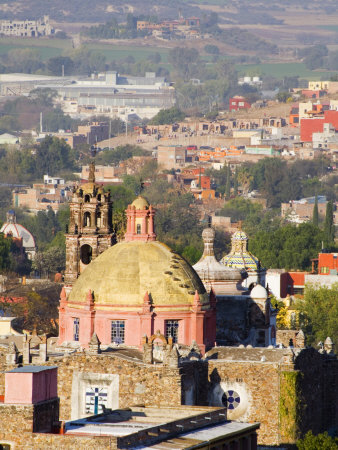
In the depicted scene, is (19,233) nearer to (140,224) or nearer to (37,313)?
(37,313)

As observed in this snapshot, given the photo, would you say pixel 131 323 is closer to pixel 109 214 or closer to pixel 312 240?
pixel 109 214

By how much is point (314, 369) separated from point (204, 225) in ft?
364

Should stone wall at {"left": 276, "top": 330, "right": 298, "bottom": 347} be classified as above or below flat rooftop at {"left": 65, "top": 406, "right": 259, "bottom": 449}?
above

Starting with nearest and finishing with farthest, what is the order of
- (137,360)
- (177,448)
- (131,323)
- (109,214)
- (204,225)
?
1. (177,448)
2. (137,360)
3. (131,323)
4. (109,214)
5. (204,225)

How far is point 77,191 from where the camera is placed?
7606 cm

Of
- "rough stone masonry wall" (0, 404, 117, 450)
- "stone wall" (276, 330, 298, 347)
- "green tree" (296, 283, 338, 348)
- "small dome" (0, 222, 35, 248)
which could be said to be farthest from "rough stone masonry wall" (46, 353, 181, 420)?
"small dome" (0, 222, 35, 248)

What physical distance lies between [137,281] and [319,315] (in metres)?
39.0

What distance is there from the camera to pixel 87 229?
74812 millimetres

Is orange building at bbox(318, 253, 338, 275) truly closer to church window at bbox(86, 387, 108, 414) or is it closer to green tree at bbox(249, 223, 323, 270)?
green tree at bbox(249, 223, 323, 270)

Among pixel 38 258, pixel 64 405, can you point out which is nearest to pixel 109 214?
pixel 64 405

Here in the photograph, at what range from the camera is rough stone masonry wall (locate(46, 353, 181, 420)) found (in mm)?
56744

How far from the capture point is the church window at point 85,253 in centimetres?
7475

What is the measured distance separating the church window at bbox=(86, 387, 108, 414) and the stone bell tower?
15777 mm

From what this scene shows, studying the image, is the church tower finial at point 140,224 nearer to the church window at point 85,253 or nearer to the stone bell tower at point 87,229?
the stone bell tower at point 87,229
